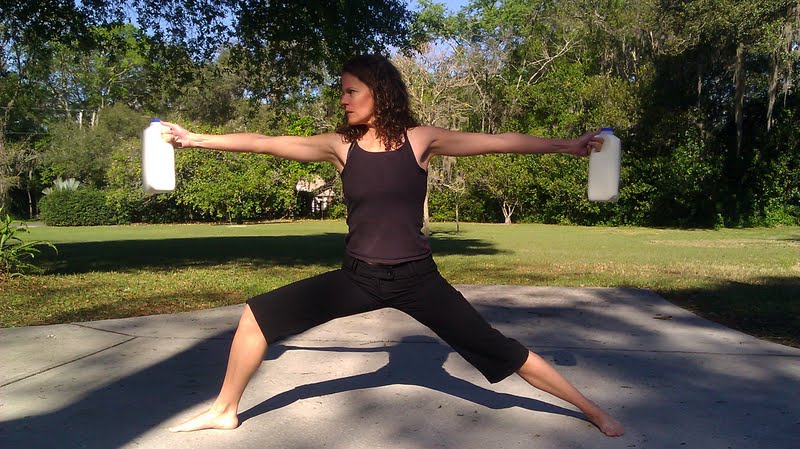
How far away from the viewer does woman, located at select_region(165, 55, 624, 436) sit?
3387 millimetres

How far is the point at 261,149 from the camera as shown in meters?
3.67

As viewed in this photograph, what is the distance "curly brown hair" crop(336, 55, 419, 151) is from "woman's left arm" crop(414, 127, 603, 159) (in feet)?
0.39

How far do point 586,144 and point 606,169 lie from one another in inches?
6.4

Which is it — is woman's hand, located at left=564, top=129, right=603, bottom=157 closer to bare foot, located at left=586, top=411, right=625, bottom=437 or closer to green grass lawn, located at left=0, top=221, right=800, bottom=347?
bare foot, located at left=586, top=411, right=625, bottom=437

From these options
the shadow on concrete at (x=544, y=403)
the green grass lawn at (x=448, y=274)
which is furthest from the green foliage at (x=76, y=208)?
the shadow on concrete at (x=544, y=403)

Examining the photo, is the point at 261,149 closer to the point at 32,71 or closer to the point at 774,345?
the point at 774,345

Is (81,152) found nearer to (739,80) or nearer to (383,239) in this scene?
(739,80)

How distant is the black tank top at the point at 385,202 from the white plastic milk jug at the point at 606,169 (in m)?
0.89

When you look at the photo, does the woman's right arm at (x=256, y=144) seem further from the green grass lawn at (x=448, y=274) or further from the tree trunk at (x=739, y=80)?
the tree trunk at (x=739, y=80)

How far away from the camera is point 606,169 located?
141 inches

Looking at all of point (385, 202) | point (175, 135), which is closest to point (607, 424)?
point (385, 202)

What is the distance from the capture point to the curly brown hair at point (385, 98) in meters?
3.44

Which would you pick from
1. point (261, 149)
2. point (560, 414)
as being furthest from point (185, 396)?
point (560, 414)

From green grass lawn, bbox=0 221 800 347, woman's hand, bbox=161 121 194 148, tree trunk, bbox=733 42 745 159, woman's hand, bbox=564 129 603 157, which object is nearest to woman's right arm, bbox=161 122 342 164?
woman's hand, bbox=161 121 194 148
